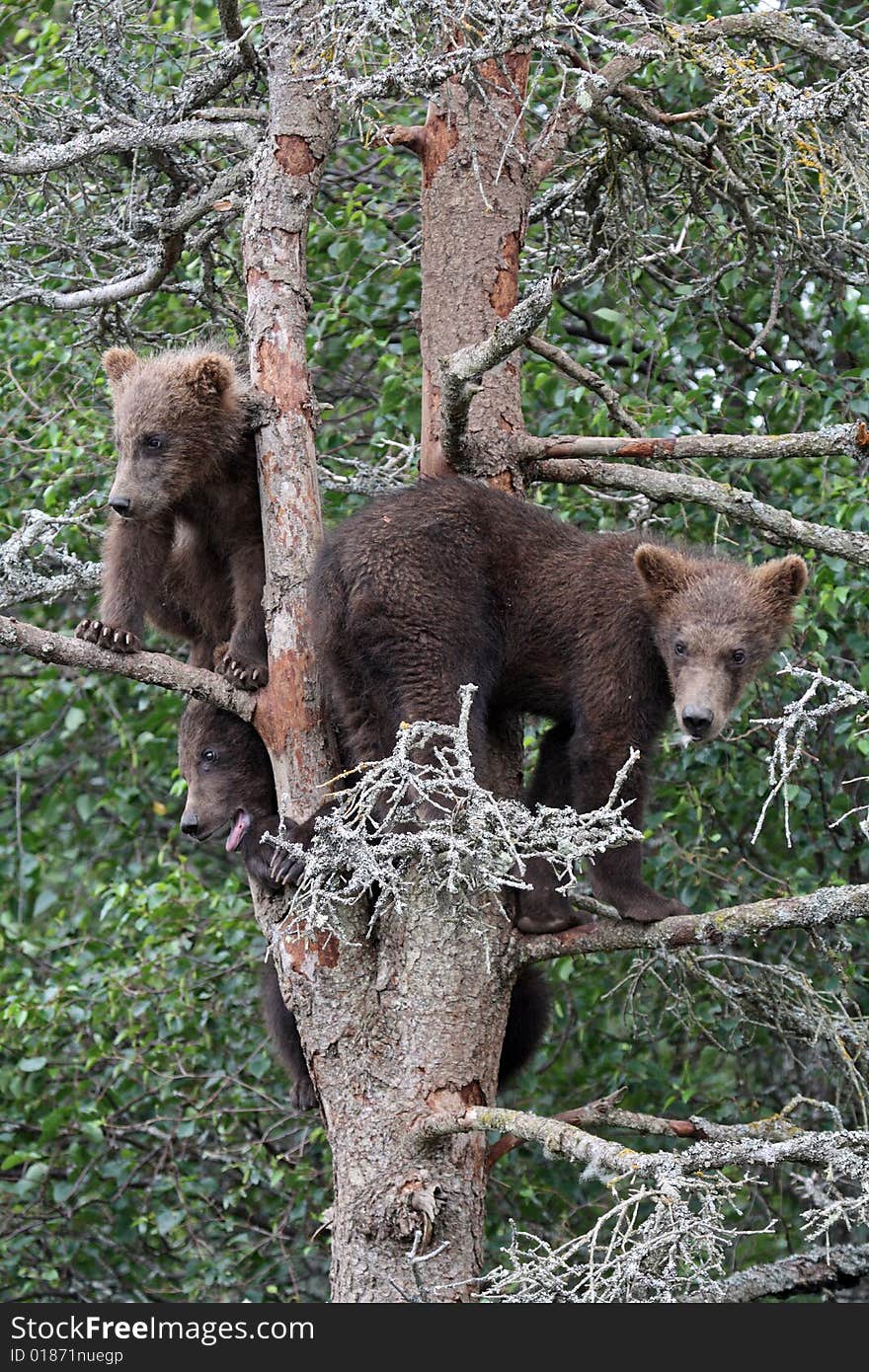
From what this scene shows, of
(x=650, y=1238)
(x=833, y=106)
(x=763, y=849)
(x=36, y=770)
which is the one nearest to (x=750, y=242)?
(x=833, y=106)

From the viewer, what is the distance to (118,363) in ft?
21.2

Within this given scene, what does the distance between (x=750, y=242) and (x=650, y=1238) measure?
407cm

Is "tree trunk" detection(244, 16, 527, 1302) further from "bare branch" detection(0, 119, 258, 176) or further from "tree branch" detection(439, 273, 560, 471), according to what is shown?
"tree branch" detection(439, 273, 560, 471)

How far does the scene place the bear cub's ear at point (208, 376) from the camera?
6.04 metres

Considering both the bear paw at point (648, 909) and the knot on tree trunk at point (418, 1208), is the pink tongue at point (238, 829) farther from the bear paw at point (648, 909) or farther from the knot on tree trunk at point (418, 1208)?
the knot on tree trunk at point (418, 1208)

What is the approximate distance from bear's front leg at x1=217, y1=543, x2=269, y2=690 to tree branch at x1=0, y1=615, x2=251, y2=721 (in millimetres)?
68

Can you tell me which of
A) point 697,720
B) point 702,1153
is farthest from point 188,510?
point 702,1153

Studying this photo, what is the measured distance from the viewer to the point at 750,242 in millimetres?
6332

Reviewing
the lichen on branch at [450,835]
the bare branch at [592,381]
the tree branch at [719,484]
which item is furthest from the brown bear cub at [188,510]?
the lichen on branch at [450,835]

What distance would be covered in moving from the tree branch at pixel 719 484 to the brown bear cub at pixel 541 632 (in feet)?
0.87

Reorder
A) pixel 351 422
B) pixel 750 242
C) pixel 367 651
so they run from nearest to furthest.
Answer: pixel 367 651, pixel 750 242, pixel 351 422

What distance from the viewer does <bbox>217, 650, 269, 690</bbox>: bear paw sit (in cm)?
540

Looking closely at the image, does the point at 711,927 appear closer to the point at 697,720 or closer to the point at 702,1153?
the point at 697,720

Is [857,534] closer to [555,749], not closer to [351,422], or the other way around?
[555,749]
